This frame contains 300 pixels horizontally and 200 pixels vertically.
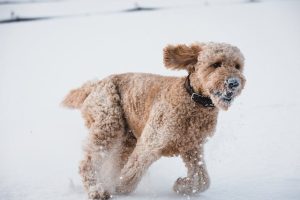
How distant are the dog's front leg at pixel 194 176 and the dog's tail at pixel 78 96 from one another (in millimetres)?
1508

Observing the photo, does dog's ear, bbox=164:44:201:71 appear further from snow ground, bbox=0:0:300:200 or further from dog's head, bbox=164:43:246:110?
snow ground, bbox=0:0:300:200

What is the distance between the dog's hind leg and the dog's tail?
0.31 m

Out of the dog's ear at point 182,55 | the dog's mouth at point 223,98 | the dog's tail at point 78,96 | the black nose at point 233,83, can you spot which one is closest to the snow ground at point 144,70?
the dog's tail at point 78,96

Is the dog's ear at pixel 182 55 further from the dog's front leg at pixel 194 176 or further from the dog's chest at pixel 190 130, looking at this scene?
the dog's front leg at pixel 194 176

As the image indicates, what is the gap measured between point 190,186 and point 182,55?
1368 mm

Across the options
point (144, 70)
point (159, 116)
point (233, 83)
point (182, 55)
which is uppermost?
point (144, 70)

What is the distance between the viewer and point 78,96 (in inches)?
244

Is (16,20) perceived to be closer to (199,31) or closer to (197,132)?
(199,31)

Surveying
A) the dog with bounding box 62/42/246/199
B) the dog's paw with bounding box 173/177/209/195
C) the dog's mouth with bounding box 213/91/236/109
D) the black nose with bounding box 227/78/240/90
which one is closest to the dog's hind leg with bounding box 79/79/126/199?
the dog with bounding box 62/42/246/199

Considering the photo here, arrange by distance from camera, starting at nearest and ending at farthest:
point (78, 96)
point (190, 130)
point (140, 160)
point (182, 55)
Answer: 1. point (190, 130)
2. point (140, 160)
3. point (182, 55)
4. point (78, 96)

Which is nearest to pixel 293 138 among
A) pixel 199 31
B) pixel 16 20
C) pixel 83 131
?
pixel 83 131

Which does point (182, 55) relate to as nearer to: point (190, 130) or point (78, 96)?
point (190, 130)

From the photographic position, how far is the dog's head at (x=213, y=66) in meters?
4.80

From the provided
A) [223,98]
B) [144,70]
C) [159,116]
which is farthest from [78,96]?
[144,70]
